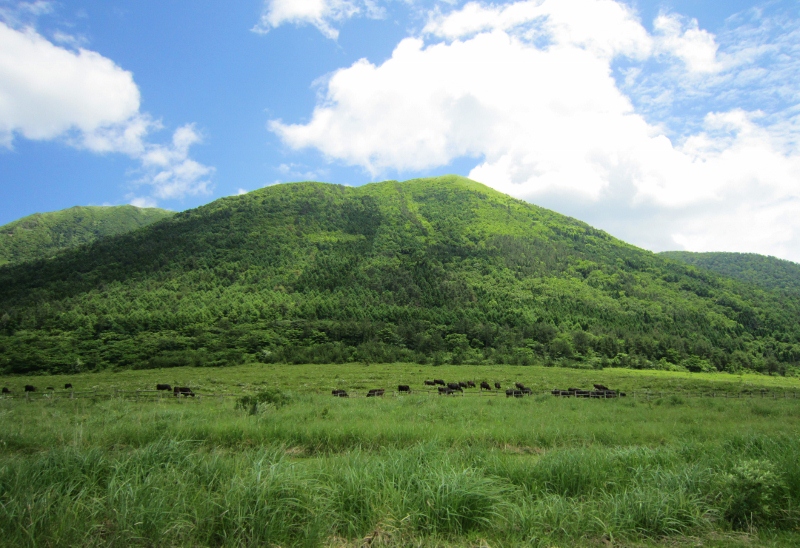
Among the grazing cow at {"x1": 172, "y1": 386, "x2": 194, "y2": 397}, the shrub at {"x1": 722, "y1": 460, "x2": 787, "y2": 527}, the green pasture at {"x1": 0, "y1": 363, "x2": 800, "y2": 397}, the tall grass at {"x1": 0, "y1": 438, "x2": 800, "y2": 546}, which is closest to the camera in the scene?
the tall grass at {"x1": 0, "y1": 438, "x2": 800, "y2": 546}

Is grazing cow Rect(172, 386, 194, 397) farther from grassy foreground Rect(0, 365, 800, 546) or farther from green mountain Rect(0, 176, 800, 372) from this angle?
green mountain Rect(0, 176, 800, 372)

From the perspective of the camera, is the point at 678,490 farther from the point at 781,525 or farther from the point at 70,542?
the point at 70,542

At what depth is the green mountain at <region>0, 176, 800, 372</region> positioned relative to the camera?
254 ft

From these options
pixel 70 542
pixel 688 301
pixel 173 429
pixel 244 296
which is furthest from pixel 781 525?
pixel 688 301

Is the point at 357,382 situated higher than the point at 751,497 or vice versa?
the point at 751,497

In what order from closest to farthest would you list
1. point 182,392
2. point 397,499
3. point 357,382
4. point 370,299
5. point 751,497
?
point 397,499 < point 751,497 < point 182,392 < point 357,382 < point 370,299

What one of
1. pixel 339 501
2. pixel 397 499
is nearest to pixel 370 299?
pixel 339 501

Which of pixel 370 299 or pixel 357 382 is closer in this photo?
pixel 357 382

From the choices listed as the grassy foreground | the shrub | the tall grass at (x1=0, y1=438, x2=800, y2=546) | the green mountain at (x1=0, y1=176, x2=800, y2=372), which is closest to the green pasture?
the green mountain at (x1=0, y1=176, x2=800, y2=372)

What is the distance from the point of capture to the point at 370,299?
385 ft

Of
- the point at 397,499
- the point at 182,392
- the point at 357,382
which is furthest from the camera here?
the point at 357,382

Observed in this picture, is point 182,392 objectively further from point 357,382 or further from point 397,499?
point 397,499

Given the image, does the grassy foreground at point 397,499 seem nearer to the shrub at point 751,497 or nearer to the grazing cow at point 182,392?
the shrub at point 751,497

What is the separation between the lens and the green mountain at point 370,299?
7731 centimetres
